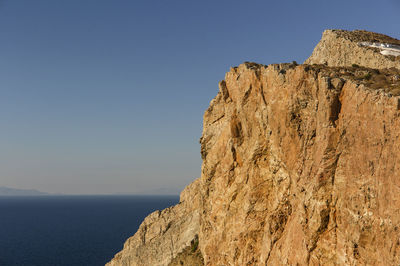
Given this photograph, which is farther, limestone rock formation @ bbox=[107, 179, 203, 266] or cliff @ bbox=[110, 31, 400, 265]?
limestone rock formation @ bbox=[107, 179, 203, 266]

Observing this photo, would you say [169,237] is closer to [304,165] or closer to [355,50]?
[304,165]

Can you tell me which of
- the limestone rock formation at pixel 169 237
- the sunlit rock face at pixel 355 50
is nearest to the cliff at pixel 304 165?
the sunlit rock face at pixel 355 50

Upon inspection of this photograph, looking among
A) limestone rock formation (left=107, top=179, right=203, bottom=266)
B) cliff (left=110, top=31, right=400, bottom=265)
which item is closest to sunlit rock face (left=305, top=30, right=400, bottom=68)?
cliff (left=110, top=31, right=400, bottom=265)

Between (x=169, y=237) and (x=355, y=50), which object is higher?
(x=355, y=50)

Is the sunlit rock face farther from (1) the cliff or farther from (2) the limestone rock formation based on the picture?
(2) the limestone rock formation

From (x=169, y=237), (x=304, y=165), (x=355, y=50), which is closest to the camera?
(x=304, y=165)

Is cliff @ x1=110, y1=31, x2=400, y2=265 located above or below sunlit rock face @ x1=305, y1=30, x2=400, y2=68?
below

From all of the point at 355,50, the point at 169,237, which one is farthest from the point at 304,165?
the point at 169,237

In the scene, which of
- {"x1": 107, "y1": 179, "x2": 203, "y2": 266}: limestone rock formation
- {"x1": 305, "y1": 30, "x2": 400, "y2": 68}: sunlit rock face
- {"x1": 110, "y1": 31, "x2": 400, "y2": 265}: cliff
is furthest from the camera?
{"x1": 107, "y1": 179, "x2": 203, "y2": 266}: limestone rock formation

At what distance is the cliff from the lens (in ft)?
64.5

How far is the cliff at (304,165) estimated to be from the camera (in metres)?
19.7

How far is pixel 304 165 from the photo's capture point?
83.2ft

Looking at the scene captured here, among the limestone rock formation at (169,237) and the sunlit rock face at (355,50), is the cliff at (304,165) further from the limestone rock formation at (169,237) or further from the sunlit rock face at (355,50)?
the limestone rock formation at (169,237)

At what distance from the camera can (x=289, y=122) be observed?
26875 millimetres
